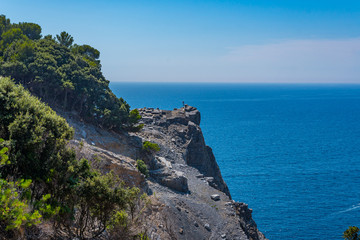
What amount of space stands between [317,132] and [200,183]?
326 ft

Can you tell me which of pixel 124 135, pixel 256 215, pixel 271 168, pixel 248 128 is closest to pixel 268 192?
pixel 256 215

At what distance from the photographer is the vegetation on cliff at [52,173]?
17.3 metres

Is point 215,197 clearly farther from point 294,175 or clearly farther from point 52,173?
point 294,175

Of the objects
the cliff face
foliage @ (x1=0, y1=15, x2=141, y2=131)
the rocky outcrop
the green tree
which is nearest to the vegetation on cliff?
the cliff face

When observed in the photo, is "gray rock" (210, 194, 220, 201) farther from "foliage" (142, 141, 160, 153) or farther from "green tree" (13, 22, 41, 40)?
"green tree" (13, 22, 41, 40)

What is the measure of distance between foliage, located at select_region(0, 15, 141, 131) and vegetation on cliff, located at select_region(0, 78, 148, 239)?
83.1 ft

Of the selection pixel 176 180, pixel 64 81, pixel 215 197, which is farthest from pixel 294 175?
pixel 64 81

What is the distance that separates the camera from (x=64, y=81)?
44.6m

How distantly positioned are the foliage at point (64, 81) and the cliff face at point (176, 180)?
Answer: 8.71ft

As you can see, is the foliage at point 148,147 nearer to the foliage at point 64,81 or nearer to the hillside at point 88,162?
the hillside at point 88,162

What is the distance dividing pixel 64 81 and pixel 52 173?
29.2m

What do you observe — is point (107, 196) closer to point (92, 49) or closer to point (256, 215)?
point (256, 215)

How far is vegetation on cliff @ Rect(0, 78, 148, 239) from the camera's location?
56.6 feet

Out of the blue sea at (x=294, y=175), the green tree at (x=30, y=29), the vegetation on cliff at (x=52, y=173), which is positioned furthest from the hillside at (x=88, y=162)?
the blue sea at (x=294, y=175)
